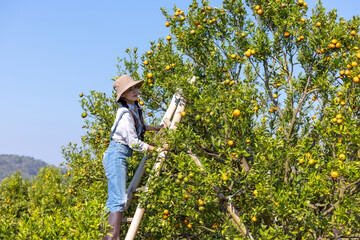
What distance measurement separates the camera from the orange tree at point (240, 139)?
18.5 feet

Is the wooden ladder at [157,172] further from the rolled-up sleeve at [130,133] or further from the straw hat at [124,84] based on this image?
the straw hat at [124,84]

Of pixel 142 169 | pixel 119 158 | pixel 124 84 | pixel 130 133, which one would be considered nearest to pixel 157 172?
pixel 142 169

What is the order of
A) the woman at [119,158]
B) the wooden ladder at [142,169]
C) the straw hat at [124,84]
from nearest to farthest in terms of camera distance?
the woman at [119,158] → the wooden ladder at [142,169] → the straw hat at [124,84]

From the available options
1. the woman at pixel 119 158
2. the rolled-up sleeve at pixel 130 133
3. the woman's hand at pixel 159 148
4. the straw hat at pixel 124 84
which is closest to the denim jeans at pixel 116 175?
the woman at pixel 119 158

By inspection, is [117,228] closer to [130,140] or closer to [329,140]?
[130,140]

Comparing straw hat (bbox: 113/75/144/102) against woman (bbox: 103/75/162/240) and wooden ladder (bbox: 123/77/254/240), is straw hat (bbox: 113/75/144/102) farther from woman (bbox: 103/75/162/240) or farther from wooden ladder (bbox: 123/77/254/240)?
wooden ladder (bbox: 123/77/254/240)

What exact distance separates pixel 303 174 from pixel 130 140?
2.55m

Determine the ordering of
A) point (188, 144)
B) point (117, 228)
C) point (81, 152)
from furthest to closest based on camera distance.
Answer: point (81, 152) < point (188, 144) < point (117, 228)

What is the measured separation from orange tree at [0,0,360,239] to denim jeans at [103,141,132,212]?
0.98 ft

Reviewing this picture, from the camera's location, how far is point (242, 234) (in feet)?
19.5

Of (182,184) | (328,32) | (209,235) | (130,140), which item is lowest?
(209,235)

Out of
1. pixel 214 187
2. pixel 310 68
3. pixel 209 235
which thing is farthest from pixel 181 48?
pixel 209 235

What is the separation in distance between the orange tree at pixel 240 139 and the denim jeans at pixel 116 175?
0.98 feet

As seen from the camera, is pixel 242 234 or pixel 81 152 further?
pixel 81 152
